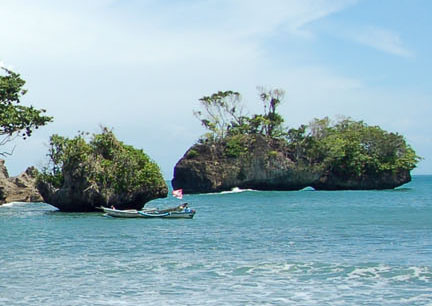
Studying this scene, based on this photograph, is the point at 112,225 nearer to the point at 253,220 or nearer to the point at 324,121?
the point at 253,220

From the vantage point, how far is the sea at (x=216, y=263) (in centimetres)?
1623

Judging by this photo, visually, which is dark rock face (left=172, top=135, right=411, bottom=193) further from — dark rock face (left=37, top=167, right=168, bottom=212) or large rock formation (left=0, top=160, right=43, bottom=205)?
dark rock face (left=37, top=167, right=168, bottom=212)

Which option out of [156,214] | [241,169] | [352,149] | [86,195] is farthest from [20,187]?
[352,149]

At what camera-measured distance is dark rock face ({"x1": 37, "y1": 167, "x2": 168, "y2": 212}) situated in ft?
145

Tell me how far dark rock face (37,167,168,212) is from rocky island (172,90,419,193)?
3731 centimetres

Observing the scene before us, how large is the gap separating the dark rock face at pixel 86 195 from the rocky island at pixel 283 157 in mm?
37312

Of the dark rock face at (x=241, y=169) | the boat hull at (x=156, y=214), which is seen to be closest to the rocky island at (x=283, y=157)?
the dark rock face at (x=241, y=169)

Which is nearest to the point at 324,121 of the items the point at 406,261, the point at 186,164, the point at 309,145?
the point at 309,145

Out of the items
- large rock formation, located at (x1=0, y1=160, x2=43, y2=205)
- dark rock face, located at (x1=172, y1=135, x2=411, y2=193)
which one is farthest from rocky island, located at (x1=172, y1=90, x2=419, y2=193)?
large rock formation, located at (x1=0, y1=160, x2=43, y2=205)

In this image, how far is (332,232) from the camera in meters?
31.2

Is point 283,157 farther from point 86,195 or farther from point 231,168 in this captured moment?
point 86,195

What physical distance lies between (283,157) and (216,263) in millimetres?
63477

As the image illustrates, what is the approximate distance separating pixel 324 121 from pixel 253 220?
1932 inches

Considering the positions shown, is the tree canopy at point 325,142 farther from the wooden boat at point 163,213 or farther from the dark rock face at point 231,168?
the wooden boat at point 163,213
